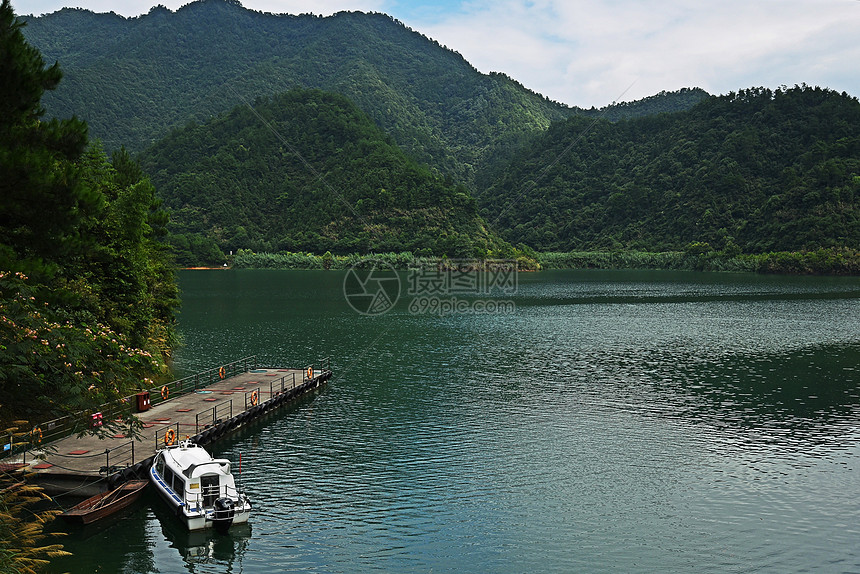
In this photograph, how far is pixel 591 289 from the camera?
129 meters

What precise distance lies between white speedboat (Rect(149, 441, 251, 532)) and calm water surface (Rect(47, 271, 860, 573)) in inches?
22.7

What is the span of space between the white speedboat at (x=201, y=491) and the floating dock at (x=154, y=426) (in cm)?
205

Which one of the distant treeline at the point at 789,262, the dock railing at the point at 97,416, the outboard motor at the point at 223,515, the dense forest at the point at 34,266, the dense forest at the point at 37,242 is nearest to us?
the dense forest at the point at 34,266

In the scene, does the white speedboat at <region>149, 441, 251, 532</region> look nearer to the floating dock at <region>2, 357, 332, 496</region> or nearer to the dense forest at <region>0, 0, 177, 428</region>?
the floating dock at <region>2, 357, 332, 496</region>

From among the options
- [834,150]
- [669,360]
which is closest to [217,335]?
[669,360]

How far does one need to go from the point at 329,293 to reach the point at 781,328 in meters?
71.1

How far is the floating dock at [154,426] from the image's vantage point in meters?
24.2

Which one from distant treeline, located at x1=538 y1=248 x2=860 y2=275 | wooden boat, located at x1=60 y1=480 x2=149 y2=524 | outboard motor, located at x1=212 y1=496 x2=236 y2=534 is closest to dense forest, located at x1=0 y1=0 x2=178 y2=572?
wooden boat, located at x1=60 y1=480 x2=149 y2=524

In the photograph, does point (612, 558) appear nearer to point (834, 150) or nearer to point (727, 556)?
point (727, 556)

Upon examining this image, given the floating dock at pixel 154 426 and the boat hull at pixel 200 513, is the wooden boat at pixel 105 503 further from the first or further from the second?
the boat hull at pixel 200 513

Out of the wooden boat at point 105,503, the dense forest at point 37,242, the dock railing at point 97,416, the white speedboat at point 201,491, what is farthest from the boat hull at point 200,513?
the dense forest at point 37,242

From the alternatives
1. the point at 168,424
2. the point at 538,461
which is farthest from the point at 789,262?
the point at 168,424

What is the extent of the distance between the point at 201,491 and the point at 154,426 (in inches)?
366

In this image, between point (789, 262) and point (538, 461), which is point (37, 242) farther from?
point (789, 262)
